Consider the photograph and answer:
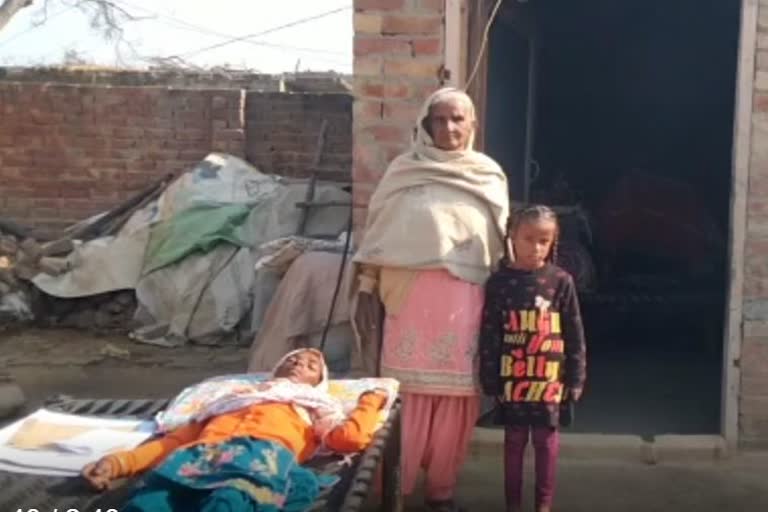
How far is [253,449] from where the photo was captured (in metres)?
2.90

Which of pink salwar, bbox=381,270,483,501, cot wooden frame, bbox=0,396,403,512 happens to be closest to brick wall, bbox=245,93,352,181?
pink salwar, bbox=381,270,483,501

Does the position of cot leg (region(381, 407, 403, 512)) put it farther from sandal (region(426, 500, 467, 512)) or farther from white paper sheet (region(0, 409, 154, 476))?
white paper sheet (region(0, 409, 154, 476))

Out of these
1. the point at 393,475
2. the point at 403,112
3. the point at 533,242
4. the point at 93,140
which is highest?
the point at 403,112

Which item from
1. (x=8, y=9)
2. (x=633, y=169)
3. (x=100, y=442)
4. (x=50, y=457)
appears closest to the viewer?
(x=50, y=457)

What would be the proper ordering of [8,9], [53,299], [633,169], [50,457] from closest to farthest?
1. [50,457]
2. [8,9]
3. [53,299]
4. [633,169]

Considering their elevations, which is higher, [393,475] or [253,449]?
[253,449]

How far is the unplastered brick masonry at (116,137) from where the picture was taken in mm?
9414

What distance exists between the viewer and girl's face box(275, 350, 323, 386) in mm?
3562

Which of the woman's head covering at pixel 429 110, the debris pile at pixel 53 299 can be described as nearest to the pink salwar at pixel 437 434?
the woman's head covering at pixel 429 110

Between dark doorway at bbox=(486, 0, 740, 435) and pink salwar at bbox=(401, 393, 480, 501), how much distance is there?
1.46 metres

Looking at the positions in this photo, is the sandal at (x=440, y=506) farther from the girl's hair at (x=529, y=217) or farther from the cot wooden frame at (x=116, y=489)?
the girl's hair at (x=529, y=217)

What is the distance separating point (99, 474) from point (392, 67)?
240 centimetres

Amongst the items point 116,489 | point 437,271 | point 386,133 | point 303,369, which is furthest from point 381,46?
point 116,489

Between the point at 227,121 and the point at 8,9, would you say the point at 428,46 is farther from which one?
the point at 227,121
